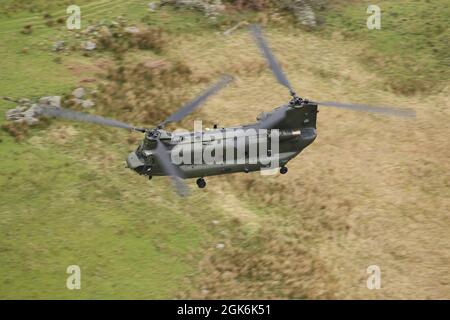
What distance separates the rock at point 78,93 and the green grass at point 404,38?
720 inches

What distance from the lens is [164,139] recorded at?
30.9 metres

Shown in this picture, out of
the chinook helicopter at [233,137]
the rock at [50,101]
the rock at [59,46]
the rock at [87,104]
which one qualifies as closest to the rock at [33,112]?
the rock at [50,101]

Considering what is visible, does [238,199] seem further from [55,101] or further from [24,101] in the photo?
[24,101]

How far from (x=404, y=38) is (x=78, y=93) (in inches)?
903

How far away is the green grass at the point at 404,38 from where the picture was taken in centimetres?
4531

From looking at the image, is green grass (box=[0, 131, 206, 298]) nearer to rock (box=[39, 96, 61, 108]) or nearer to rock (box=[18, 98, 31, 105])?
rock (box=[39, 96, 61, 108])

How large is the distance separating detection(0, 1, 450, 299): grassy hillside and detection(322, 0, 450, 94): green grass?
0.26 metres

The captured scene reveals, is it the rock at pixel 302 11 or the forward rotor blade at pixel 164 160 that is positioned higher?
the rock at pixel 302 11

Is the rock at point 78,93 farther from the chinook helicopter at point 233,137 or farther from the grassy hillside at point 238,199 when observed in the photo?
the chinook helicopter at point 233,137

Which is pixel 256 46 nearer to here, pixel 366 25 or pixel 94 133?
pixel 366 25

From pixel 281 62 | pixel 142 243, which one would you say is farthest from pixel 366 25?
pixel 142 243

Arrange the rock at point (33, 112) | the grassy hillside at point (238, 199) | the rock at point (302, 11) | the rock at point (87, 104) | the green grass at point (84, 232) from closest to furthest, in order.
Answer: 1. the green grass at point (84, 232)
2. the grassy hillside at point (238, 199)
3. the rock at point (33, 112)
4. the rock at point (87, 104)
5. the rock at point (302, 11)

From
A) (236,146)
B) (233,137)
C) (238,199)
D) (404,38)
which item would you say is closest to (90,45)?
(238,199)

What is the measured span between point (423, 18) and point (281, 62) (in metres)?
Result: 12.2
